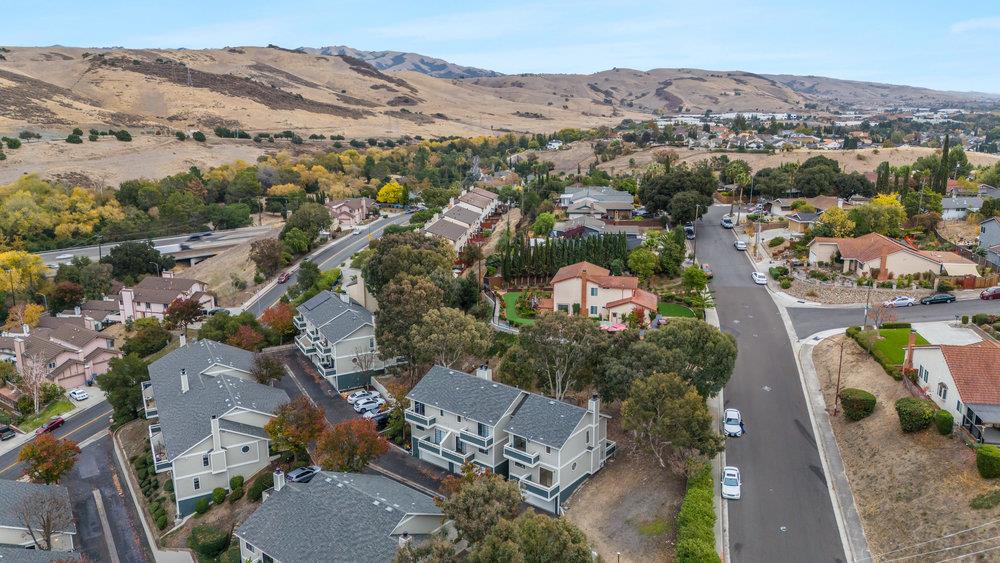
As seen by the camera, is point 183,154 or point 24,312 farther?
point 183,154

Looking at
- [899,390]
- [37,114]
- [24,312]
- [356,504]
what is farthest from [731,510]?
[37,114]

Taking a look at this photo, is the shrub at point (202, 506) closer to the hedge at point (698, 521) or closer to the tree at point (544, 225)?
the hedge at point (698, 521)

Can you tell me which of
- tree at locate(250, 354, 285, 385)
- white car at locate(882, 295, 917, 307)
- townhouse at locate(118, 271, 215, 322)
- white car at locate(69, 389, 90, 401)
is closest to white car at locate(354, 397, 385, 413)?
tree at locate(250, 354, 285, 385)

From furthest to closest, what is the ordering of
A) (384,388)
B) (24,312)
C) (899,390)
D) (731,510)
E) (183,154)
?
(183,154), (24,312), (384,388), (899,390), (731,510)

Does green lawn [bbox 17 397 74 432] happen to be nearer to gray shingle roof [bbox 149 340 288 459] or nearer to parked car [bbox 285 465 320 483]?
gray shingle roof [bbox 149 340 288 459]

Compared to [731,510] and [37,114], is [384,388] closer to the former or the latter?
[731,510]

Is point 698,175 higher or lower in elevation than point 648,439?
higher
